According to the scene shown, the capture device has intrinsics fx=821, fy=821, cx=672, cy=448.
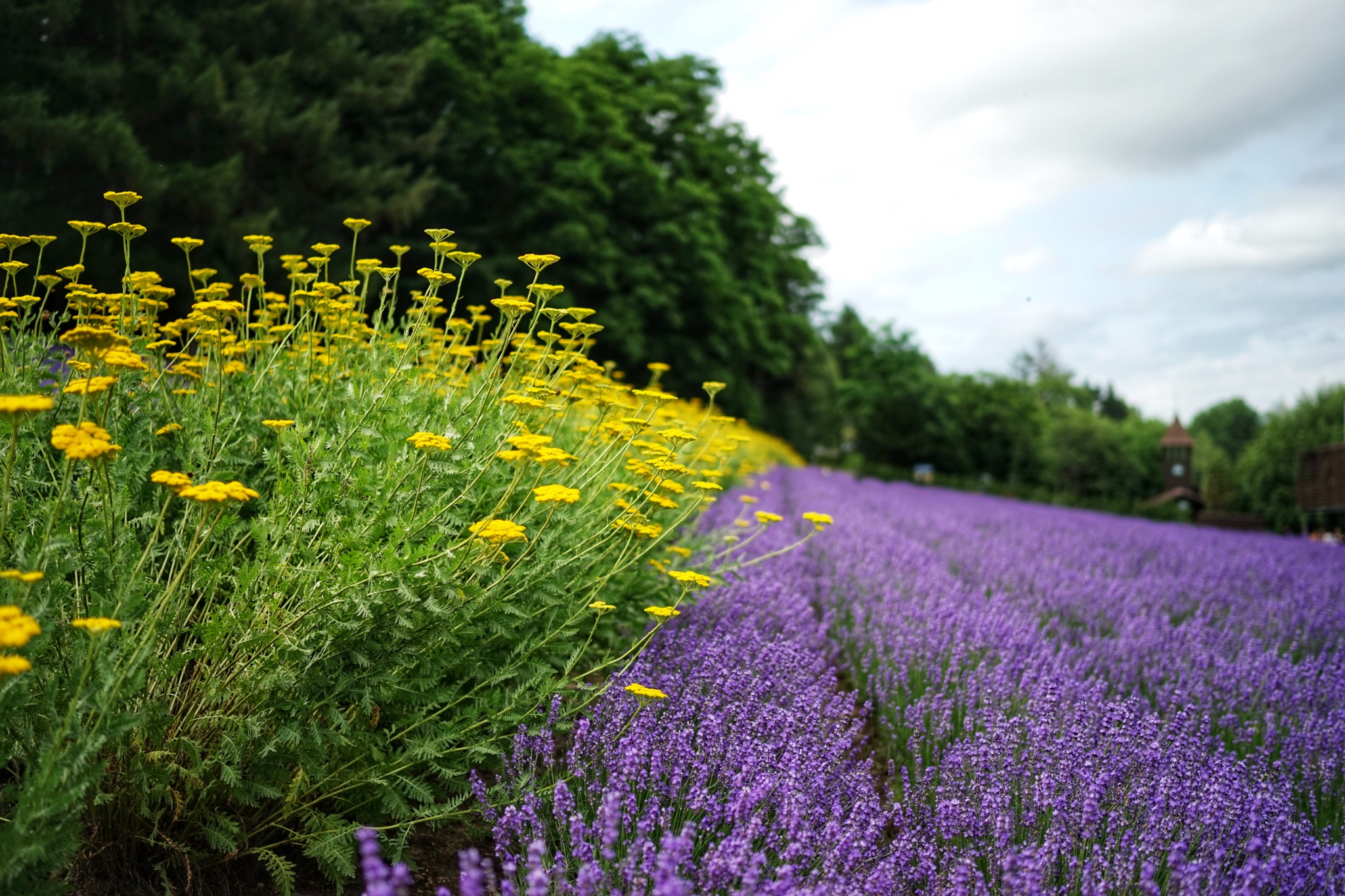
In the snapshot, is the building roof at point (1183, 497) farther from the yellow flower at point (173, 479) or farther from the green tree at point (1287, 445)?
the yellow flower at point (173, 479)

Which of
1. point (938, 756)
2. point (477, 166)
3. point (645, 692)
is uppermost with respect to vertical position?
point (477, 166)

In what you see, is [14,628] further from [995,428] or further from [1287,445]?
[995,428]

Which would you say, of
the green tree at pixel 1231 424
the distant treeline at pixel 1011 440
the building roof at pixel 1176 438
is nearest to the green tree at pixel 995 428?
the distant treeline at pixel 1011 440

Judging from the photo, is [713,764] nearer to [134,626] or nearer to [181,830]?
[181,830]

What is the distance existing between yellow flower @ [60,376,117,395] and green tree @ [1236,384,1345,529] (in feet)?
92.6

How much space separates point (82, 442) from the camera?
1.74 meters

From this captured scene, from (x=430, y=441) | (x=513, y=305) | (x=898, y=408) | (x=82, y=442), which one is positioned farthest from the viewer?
(x=898, y=408)

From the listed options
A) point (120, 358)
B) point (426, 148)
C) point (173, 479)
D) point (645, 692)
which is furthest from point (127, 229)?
point (426, 148)

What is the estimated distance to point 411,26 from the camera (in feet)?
68.9

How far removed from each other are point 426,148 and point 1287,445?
26.7 meters

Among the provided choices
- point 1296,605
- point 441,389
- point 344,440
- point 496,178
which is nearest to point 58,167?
point 496,178

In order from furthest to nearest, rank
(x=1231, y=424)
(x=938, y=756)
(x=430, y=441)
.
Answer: (x=1231, y=424), (x=938, y=756), (x=430, y=441)

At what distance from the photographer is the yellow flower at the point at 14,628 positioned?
1.32 meters

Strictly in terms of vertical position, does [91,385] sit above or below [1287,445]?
below
